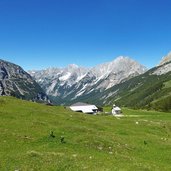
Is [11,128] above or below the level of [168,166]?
above

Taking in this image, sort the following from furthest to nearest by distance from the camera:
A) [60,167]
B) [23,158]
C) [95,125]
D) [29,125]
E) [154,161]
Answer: [95,125]
[29,125]
[154,161]
[23,158]
[60,167]

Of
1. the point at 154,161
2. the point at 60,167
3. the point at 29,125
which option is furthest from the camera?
the point at 29,125

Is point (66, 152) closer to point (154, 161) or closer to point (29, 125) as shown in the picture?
point (154, 161)

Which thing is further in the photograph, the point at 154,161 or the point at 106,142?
the point at 106,142

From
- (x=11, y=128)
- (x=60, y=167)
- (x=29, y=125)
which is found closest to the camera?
(x=60, y=167)

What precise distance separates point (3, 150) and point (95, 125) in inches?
1205

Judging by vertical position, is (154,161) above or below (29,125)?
below

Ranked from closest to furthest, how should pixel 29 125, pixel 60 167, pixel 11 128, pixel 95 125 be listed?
pixel 60 167 → pixel 11 128 → pixel 29 125 → pixel 95 125

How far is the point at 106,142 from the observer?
136 feet

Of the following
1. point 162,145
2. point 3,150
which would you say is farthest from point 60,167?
point 162,145

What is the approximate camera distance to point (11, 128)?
45.5 metres

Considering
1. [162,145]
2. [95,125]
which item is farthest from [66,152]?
[95,125]

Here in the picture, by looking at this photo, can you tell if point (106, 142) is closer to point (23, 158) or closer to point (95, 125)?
point (23, 158)

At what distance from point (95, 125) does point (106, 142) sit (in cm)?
2064
